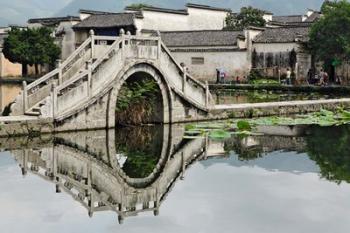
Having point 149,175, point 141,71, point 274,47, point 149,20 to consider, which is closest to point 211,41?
point 274,47

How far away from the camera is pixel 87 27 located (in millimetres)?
58062

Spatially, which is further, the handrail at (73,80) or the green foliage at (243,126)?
the green foliage at (243,126)

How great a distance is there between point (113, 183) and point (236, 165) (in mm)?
3901

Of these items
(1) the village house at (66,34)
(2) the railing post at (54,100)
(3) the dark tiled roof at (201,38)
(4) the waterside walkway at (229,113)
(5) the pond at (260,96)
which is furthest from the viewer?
(1) the village house at (66,34)

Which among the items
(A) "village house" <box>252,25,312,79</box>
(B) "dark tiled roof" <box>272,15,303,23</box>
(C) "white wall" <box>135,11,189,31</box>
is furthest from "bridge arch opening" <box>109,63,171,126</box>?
(B) "dark tiled roof" <box>272,15,303,23</box>

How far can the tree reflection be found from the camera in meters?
16.5

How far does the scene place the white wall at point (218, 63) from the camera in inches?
1994

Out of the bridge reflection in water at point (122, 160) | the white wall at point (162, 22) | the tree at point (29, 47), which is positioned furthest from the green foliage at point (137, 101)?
the tree at point (29, 47)

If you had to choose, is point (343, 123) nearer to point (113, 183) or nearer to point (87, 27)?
point (113, 183)

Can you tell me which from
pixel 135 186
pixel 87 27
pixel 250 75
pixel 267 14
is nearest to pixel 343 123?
pixel 135 186

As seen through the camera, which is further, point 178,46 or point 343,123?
point 178,46

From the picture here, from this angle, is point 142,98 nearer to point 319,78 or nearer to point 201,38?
point 319,78

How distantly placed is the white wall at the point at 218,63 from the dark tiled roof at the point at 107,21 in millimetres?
5935

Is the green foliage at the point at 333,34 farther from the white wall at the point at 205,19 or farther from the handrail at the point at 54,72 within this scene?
the handrail at the point at 54,72
